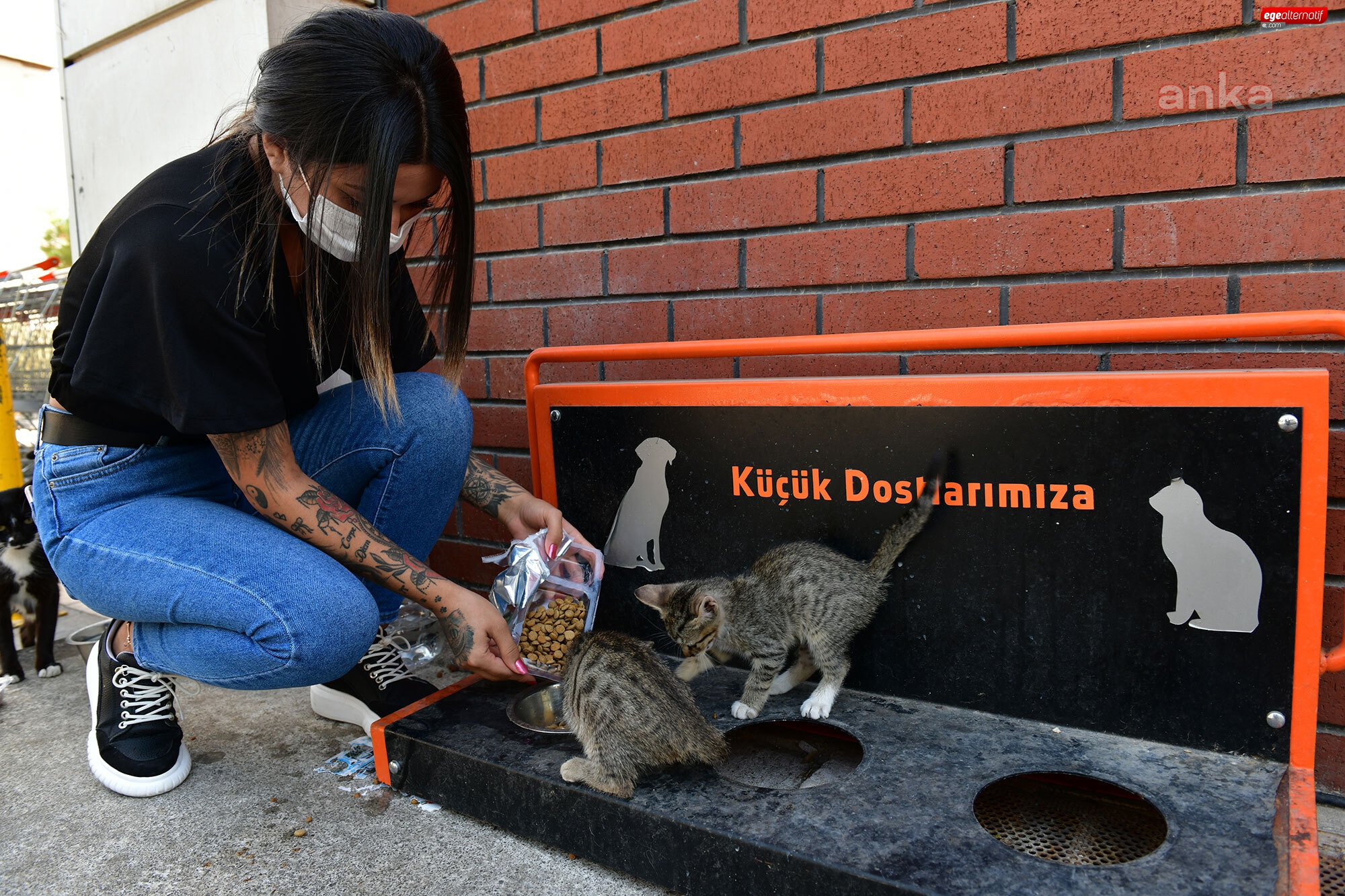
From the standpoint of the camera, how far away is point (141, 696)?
2.06 meters

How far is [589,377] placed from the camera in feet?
9.05

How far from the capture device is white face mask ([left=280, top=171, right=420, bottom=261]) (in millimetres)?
1688

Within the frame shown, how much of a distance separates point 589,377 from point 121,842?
173 cm

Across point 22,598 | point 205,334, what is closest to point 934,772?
point 205,334

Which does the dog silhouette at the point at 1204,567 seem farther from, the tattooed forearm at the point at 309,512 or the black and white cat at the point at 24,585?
the black and white cat at the point at 24,585

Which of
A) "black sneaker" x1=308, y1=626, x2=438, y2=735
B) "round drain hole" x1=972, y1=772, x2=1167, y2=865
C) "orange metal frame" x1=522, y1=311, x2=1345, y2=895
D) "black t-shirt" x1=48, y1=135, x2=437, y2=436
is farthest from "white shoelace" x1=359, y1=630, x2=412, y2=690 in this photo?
"round drain hole" x1=972, y1=772, x2=1167, y2=865

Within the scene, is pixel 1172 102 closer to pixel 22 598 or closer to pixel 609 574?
pixel 609 574

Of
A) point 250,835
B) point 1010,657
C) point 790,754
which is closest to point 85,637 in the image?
point 250,835

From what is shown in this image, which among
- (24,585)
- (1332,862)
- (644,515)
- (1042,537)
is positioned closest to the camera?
(1332,862)

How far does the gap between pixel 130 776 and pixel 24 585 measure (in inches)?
51.0

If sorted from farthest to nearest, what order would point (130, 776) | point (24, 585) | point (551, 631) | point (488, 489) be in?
point (24, 585) < point (488, 489) < point (551, 631) < point (130, 776)

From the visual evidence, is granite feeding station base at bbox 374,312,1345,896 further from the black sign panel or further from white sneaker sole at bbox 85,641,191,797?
white sneaker sole at bbox 85,641,191,797

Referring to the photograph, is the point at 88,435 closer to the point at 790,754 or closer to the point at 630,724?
the point at 630,724

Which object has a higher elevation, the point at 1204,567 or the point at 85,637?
the point at 1204,567
